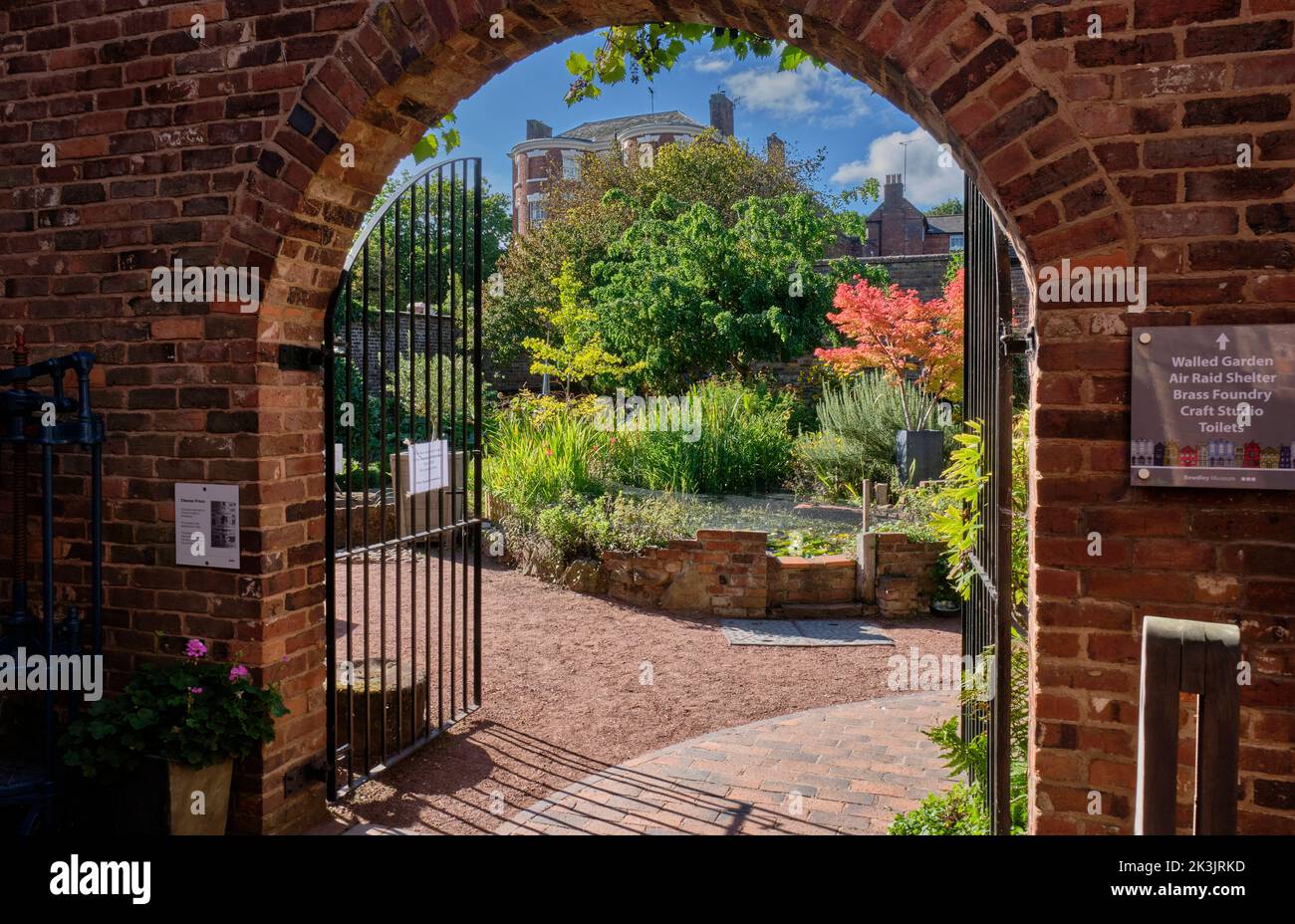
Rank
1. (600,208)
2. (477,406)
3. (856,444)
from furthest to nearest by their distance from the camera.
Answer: (600,208) < (856,444) < (477,406)

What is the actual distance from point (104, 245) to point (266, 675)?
5.74 feet

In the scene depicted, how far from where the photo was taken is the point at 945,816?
366 centimetres

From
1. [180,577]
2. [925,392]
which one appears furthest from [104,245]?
[925,392]

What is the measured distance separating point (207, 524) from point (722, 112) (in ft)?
120

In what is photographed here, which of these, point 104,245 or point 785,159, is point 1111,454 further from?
point 785,159

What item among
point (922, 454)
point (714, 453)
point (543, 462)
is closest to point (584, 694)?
point (543, 462)

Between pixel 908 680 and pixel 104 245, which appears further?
pixel 908 680

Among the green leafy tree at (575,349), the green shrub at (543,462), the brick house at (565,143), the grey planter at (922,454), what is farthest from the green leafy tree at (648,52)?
the brick house at (565,143)

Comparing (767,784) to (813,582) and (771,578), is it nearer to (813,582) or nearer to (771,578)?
(771,578)

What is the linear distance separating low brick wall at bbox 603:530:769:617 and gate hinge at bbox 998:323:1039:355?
15.6 ft

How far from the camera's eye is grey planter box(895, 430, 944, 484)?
11539mm

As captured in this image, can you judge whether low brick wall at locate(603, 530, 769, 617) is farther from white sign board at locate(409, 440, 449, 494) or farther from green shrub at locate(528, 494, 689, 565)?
white sign board at locate(409, 440, 449, 494)

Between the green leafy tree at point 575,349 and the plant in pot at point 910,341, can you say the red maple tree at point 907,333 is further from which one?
the green leafy tree at point 575,349
